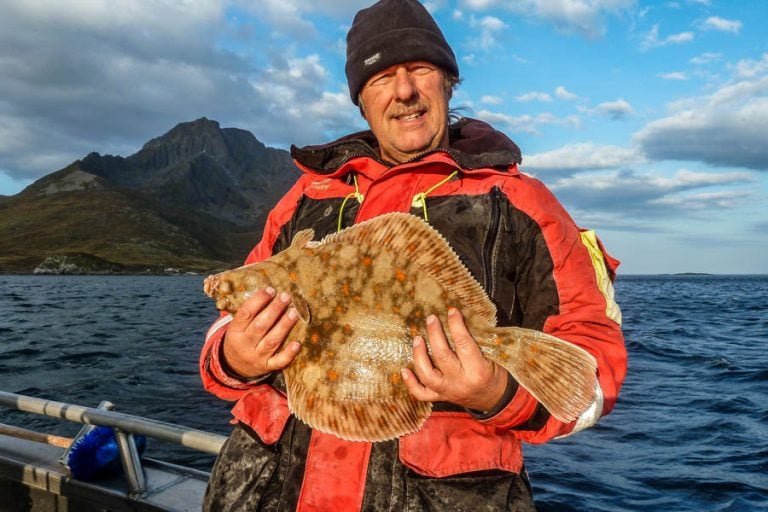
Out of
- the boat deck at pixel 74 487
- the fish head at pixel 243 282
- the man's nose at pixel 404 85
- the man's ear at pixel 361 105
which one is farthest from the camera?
the boat deck at pixel 74 487

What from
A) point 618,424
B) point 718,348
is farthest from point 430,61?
point 718,348

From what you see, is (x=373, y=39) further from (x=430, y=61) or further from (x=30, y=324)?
(x=30, y=324)

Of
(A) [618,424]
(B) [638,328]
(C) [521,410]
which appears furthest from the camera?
(B) [638,328]

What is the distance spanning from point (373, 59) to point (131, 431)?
3619 mm

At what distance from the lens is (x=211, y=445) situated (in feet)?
13.6

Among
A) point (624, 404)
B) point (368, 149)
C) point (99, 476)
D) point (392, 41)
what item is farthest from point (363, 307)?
point (624, 404)

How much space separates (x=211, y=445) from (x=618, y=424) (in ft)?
36.1

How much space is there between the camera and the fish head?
2725mm

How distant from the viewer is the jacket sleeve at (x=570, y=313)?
2506 mm

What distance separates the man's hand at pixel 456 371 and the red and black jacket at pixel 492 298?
0.10 m

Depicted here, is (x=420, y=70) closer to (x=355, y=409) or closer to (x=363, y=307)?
(x=363, y=307)

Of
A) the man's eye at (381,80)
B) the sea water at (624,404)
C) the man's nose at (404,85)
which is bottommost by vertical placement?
the sea water at (624,404)

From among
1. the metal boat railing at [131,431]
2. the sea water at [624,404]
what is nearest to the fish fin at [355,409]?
the metal boat railing at [131,431]

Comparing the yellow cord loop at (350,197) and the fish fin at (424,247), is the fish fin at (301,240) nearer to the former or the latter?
the fish fin at (424,247)
